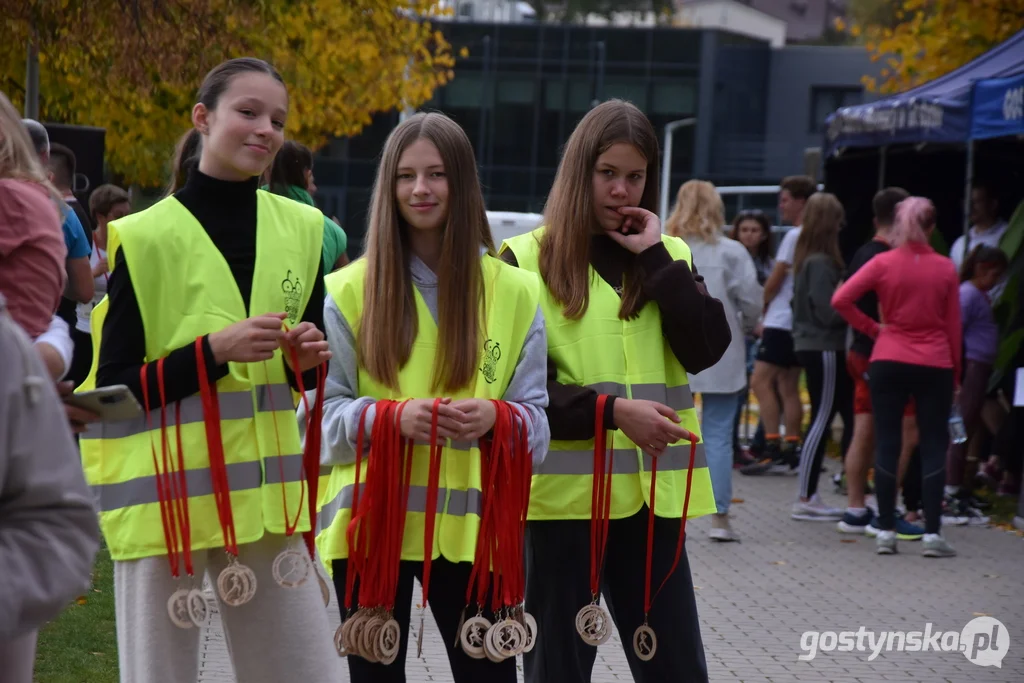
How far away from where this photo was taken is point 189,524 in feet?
10.9

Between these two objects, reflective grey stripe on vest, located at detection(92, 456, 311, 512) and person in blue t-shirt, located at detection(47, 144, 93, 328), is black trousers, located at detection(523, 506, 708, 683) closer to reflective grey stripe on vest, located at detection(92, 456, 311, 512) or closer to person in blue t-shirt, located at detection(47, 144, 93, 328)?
reflective grey stripe on vest, located at detection(92, 456, 311, 512)

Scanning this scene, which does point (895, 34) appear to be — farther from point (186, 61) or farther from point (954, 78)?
point (186, 61)

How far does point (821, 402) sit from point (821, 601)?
283 centimetres

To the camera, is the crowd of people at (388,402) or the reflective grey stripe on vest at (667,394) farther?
the reflective grey stripe on vest at (667,394)

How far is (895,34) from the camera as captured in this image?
57.9 feet

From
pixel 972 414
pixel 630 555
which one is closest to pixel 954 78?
pixel 972 414

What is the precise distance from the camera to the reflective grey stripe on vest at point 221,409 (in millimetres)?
3350

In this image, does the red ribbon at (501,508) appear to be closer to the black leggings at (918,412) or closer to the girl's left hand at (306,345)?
the girl's left hand at (306,345)

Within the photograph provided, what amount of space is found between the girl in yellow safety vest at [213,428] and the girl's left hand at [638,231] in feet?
3.33

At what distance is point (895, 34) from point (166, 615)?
1601 centimetres

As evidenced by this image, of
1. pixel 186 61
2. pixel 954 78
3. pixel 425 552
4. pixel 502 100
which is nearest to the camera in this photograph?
pixel 425 552

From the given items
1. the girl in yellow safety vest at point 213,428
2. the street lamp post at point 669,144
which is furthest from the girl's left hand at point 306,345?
the street lamp post at point 669,144

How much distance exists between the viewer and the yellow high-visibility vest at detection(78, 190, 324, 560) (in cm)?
333

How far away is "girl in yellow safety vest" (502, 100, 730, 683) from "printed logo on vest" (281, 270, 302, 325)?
0.76 meters
